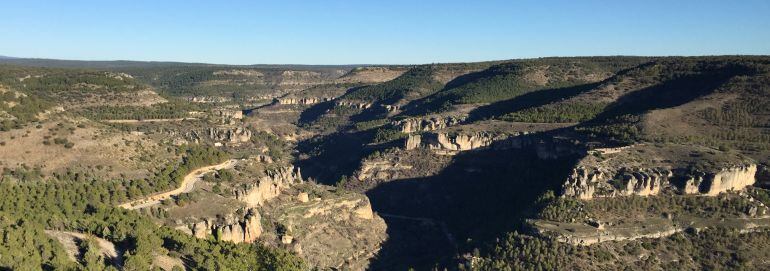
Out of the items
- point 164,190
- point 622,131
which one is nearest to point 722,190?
point 622,131

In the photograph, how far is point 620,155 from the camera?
86.1 m

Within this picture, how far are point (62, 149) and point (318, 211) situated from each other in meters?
30.5

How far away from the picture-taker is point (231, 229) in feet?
228

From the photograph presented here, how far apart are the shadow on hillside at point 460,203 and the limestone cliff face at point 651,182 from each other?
179 inches

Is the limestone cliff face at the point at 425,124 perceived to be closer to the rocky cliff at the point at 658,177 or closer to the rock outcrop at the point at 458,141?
the rock outcrop at the point at 458,141

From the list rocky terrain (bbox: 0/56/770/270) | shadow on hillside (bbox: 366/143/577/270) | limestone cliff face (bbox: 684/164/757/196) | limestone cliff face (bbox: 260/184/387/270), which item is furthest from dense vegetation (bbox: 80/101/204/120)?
limestone cliff face (bbox: 684/164/757/196)

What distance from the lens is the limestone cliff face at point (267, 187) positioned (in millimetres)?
79062

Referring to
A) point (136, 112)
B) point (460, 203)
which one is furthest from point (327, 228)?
point (136, 112)

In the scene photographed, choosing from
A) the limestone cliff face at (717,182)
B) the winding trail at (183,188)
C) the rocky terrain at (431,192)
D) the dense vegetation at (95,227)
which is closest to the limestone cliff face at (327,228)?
the rocky terrain at (431,192)

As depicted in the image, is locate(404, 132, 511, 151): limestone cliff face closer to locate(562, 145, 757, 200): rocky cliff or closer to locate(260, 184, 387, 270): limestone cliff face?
locate(260, 184, 387, 270): limestone cliff face

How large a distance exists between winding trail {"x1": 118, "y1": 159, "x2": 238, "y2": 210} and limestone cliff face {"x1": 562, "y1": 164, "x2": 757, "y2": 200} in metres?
43.4

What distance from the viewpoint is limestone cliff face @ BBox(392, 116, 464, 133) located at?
15275 cm

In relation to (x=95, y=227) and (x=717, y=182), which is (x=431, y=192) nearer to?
(x=717, y=182)

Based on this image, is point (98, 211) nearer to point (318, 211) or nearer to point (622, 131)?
point (318, 211)
